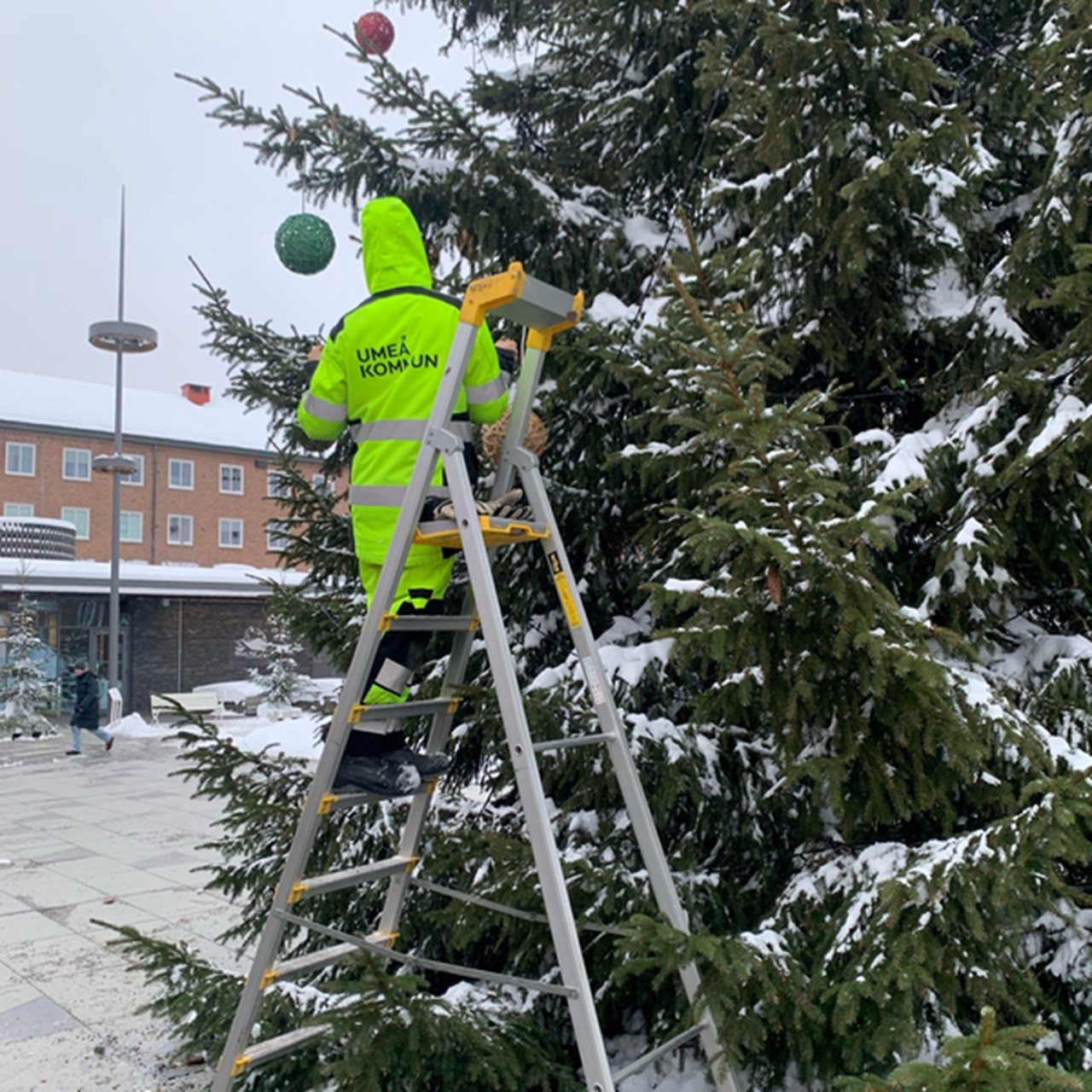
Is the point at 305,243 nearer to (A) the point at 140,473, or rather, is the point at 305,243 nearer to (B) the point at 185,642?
(B) the point at 185,642

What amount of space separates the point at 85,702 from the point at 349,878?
55.2 feet

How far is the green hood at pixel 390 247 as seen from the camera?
3.23 metres

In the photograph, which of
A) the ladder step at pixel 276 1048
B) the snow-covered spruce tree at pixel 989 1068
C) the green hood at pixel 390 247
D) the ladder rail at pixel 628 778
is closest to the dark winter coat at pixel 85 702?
the ladder step at pixel 276 1048

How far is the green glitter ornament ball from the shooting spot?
168 inches

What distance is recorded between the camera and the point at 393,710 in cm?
301

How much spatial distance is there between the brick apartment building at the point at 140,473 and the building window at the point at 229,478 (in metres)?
0.04

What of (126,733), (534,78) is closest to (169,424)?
(126,733)

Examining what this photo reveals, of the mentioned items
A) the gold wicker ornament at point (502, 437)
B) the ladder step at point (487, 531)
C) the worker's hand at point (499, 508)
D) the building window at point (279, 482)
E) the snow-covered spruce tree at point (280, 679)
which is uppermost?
the snow-covered spruce tree at point (280, 679)

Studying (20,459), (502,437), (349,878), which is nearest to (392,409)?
(502,437)

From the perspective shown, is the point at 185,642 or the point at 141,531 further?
the point at 141,531

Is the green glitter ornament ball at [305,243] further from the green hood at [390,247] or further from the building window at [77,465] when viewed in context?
the building window at [77,465]

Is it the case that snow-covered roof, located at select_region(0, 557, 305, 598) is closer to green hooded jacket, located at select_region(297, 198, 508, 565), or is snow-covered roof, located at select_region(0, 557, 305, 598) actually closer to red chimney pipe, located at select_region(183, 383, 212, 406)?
red chimney pipe, located at select_region(183, 383, 212, 406)

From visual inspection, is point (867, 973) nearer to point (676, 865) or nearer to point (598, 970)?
point (676, 865)

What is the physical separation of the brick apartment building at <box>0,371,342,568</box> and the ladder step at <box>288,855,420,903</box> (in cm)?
3330
